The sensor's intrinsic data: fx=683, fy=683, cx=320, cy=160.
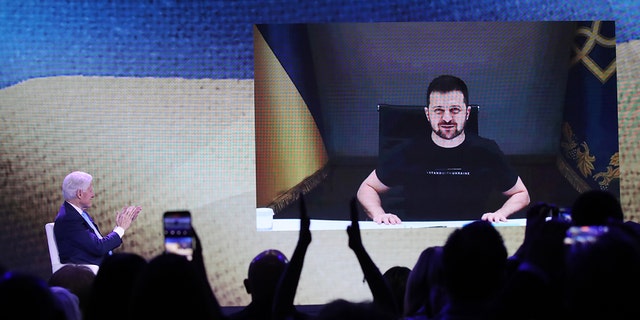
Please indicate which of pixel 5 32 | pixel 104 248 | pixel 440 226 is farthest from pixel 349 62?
pixel 5 32

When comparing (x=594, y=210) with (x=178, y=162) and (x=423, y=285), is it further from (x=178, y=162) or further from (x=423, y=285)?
(x=178, y=162)

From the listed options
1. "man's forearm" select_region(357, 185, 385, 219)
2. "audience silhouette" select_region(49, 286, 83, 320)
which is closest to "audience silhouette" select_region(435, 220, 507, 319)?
"audience silhouette" select_region(49, 286, 83, 320)

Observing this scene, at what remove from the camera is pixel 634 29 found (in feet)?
17.8

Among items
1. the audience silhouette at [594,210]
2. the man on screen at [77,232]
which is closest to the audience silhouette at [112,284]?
the audience silhouette at [594,210]

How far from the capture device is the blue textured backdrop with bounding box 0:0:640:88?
206 inches

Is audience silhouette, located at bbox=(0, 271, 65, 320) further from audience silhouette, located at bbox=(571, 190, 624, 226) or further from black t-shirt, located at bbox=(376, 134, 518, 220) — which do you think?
black t-shirt, located at bbox=(376, 134, 518, 220)

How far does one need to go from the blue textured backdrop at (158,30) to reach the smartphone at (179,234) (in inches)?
115

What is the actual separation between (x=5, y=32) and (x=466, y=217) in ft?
12.7

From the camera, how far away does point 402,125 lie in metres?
5.20

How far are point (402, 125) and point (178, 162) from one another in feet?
5.70

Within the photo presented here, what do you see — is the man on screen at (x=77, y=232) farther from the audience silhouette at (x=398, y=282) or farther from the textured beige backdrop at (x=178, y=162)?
the audience silhouette at (x=398, y=282)

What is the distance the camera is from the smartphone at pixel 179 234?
2424mm

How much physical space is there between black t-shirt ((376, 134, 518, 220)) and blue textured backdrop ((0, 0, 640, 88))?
105cm

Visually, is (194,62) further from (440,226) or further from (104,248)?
(440,226)
